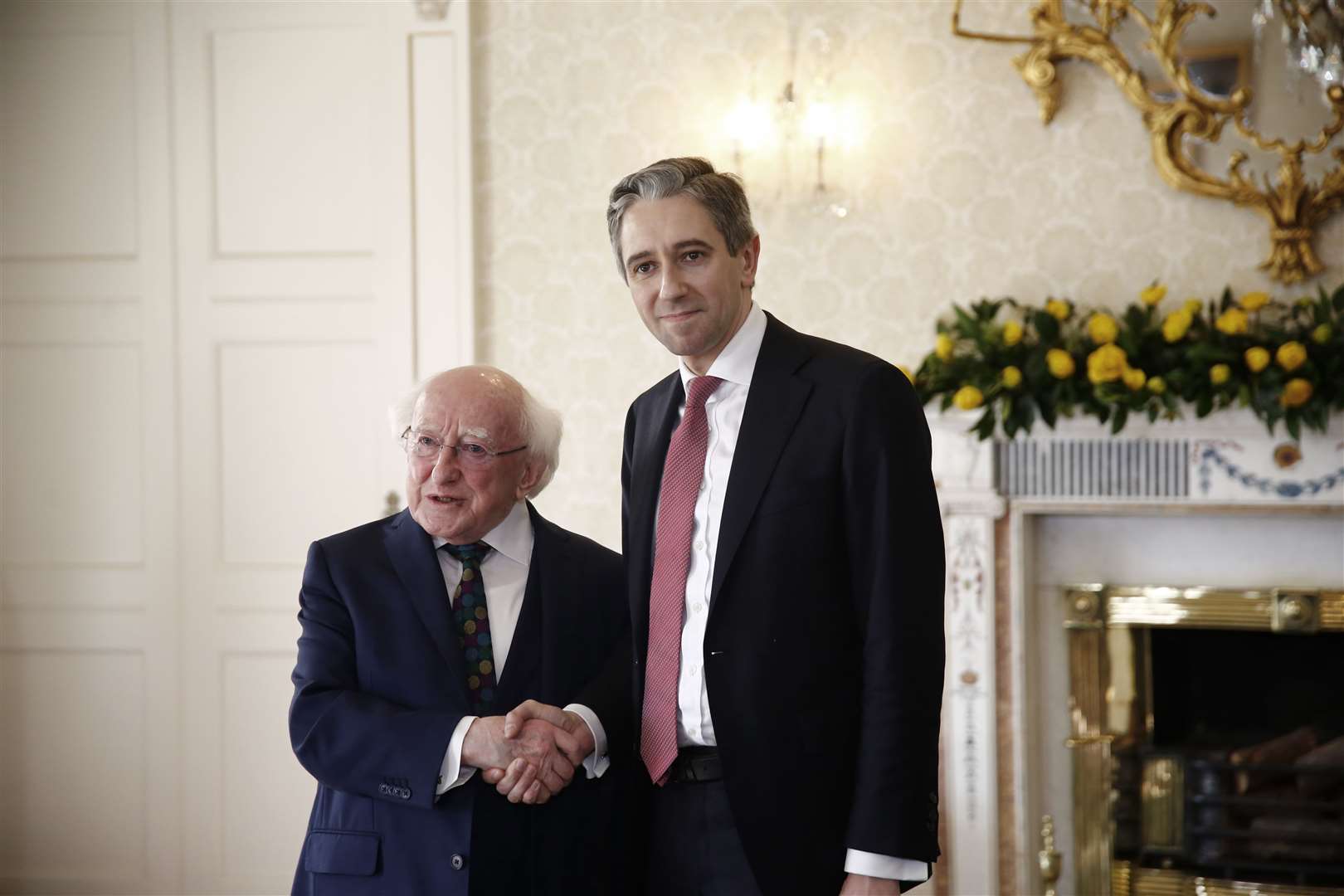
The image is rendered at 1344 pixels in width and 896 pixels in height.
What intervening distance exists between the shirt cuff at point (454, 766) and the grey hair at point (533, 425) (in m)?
0.38

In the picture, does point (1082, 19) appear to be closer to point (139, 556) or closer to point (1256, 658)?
point (1256, 658)

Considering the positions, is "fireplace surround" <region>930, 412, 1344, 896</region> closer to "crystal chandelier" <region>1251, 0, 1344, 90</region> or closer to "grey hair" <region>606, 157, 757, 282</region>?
"crystal chandelier" <region>1251, 0, 1344, 90</region>

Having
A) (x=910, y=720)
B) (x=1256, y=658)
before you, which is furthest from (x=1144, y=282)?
(x=910, y=720)

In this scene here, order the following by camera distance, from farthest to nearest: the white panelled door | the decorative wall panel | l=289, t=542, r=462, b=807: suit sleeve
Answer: the decorative wall panel → the white panelled door → l=289, t=542, r=462, b=807: suit sleeve

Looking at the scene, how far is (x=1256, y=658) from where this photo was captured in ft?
12.1

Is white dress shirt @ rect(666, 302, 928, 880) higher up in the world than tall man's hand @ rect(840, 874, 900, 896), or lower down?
higher up

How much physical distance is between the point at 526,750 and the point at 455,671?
0.16m

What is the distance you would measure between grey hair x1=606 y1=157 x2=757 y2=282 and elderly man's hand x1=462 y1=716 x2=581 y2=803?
2.10ft

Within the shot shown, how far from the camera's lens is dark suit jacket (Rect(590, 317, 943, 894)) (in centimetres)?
162

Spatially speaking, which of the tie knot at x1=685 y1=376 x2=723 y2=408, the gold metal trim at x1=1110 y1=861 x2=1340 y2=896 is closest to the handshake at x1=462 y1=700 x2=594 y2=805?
the tie knot at x1=685 y1=376 x2=723 y2=408

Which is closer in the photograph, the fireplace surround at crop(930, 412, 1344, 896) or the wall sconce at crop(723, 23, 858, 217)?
the fireplace surround at crop(930, 412, 1344, 896)

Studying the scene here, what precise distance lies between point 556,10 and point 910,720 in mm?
2910

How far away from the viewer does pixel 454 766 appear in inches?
67.6

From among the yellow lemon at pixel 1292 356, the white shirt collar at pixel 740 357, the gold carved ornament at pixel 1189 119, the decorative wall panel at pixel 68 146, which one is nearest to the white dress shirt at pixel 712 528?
the white shirt collar at pixel 740 357
